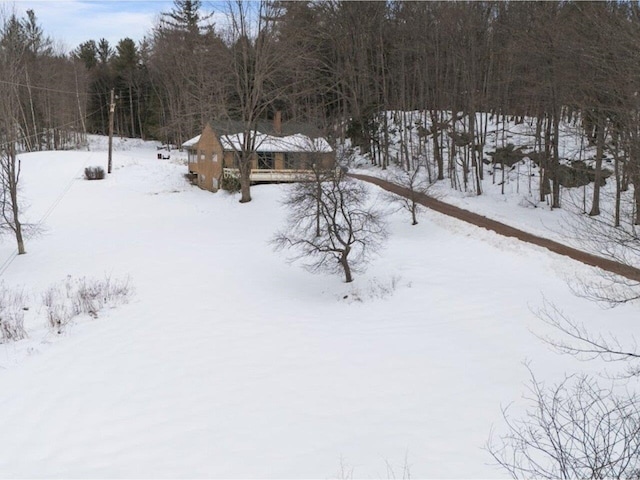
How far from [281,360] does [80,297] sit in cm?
797

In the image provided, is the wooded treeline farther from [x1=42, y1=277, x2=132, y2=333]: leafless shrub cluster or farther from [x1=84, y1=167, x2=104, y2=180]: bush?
[x1=42, y1=277, x2=132, y2=333]: leafless shrub cluster

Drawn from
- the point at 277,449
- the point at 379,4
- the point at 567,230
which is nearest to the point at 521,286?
the point at 567,230

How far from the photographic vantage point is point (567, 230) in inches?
786

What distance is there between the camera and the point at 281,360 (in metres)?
11.3

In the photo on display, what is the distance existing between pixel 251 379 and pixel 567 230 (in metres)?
15.9

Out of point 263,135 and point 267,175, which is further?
point 263,135

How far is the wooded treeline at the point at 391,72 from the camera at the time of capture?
68.1 ft

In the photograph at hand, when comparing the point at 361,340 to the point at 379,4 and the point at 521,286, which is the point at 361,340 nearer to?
the point at 521,286

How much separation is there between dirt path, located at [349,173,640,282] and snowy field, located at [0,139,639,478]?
2.30ft

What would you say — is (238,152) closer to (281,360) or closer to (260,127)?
(260,127)

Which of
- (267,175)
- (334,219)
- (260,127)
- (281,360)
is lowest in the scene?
(281,360)

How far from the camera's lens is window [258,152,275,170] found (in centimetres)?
3720

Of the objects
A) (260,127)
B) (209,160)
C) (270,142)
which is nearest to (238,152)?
(270,142)

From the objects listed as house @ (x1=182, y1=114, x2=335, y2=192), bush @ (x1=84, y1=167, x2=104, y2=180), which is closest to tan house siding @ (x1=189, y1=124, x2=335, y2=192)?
house @ (x1=182, y1=114, x2=335, y2=192)
